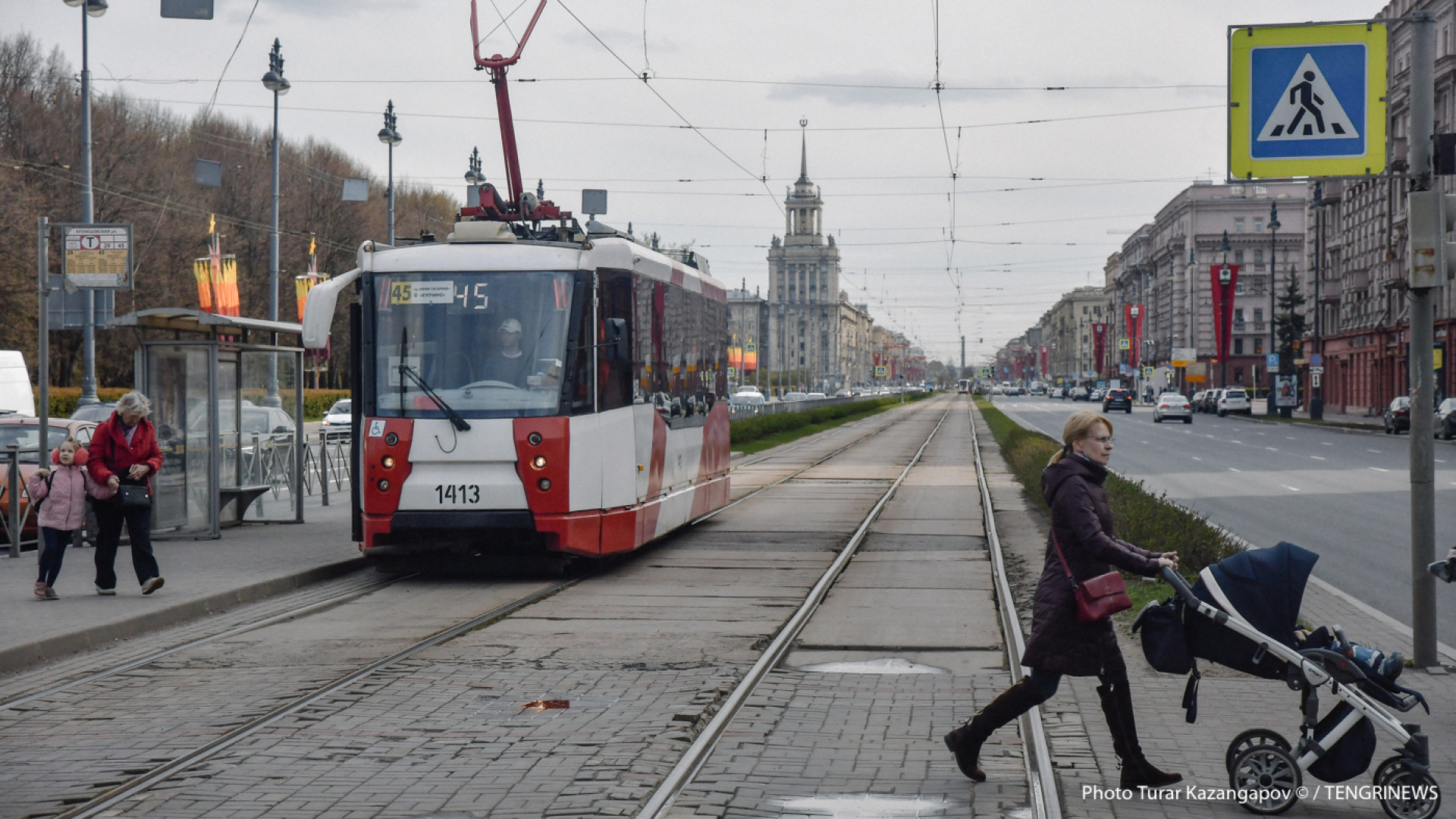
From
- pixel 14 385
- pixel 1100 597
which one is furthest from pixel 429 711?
pixel 14 385

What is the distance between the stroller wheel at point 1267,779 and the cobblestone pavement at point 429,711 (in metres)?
2.31

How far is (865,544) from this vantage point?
16969 millimetres

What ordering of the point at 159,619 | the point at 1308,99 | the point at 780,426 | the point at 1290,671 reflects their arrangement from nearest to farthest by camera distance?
the point at 1290,671, the point at 1308,99, the point at 159,619, the point at 780,426

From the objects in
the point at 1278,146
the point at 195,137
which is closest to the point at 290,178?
the point at 195,137

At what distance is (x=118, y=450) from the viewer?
1177 cm

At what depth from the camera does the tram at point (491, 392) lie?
42.0 ft

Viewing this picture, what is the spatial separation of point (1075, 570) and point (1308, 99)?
5.16m

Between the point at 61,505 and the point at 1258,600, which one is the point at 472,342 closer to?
the point at 61,505

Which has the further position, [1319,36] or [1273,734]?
[1319,36]

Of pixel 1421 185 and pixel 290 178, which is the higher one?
pixel 290 178

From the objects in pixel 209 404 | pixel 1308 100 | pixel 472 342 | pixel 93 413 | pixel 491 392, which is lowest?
pixel 93 413

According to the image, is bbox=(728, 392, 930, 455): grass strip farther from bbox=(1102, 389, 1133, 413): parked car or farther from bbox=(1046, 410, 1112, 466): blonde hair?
bbox=(1046, 410, 1112, 466): blonde hair

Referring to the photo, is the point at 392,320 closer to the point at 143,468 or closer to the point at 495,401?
the point at 495,401

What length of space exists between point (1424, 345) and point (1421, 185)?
3.30 feet
